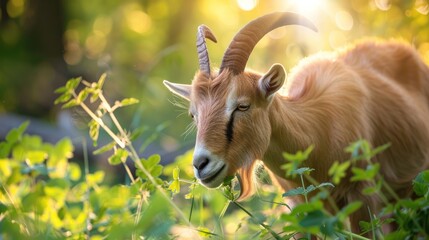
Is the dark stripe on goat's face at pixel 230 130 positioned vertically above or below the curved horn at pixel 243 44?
below

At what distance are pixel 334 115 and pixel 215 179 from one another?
117 cm

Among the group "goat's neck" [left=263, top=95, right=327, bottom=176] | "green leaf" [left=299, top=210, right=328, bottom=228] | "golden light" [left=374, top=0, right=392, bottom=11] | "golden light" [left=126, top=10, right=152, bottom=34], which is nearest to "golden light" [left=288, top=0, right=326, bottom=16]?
"golden light" [left=374, top=0, right=392, bottom=11]

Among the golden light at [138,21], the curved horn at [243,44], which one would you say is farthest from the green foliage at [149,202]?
the golden light at [138,21]

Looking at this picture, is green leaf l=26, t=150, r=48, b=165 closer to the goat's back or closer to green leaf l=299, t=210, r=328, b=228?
the goat's back

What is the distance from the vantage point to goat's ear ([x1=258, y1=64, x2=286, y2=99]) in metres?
4.47

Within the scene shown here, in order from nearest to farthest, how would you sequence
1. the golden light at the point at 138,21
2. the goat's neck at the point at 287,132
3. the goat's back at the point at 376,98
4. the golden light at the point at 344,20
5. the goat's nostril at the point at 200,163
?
the goat's nostril at the point at 200,163 < the goat's neck at the point at 287,132 < the goat's back at the point at 376,98 < the golden light at the point at 344,20 < the golden light at the point at 138,21

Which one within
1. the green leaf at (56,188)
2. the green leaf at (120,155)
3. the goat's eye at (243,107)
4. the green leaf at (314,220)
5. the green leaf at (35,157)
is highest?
the green leaf at (314,220)

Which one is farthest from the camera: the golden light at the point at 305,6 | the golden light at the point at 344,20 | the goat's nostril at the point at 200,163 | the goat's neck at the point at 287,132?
the golden light at the point at 344,20

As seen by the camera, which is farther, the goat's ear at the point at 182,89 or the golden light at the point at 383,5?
the golden light at the point at 383,5

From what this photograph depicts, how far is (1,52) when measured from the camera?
2197 centimetres

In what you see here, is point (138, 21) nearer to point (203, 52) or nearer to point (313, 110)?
point (313, 110)

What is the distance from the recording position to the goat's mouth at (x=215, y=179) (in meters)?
4.15

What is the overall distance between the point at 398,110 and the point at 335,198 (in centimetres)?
86

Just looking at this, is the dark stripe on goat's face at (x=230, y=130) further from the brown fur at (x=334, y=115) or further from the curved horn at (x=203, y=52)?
the curved horn at (x=203, y=52)
